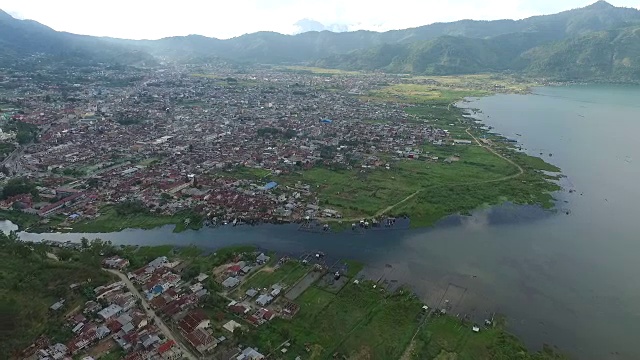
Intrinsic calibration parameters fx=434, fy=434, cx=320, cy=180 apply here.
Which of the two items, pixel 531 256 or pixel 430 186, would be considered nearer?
pixel 531 256

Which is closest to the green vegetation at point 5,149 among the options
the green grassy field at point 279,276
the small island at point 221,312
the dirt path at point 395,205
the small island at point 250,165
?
the small island at point 250,165

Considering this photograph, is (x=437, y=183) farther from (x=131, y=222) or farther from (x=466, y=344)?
(x=131, y=222)

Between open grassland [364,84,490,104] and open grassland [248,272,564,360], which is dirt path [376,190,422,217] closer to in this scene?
open grassland [248,272,564,360]

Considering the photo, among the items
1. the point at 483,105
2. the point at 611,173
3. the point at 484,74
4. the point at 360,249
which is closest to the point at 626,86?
the point at 484,74

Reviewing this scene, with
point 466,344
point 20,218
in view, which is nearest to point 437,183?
point 466,344

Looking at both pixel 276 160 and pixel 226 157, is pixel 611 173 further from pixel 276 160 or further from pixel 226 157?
pixel 226 157

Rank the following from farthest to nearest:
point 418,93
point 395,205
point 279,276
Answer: point 418,93 < point 395,205 < point 279,276
